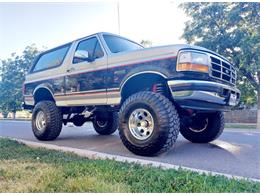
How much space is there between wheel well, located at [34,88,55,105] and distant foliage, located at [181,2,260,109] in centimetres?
843

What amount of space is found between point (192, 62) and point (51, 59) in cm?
365

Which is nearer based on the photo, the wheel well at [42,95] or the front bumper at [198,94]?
the front bumper at [198,94]

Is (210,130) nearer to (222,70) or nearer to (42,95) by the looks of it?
(222,70)

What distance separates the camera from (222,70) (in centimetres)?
391

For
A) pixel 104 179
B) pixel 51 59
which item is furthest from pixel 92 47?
pixel 104 179

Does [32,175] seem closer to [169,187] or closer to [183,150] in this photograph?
[169,187]

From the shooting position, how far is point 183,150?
4.16 meters

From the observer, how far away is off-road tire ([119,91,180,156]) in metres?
3.34

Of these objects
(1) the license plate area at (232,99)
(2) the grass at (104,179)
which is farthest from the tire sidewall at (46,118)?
(1) the license plate area at (232,99)

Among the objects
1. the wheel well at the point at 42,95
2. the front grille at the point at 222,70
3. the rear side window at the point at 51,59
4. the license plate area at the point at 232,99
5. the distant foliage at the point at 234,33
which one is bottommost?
the license plate area at the point at 232,99

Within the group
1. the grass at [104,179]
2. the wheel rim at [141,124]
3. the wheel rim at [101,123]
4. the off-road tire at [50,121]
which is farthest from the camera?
the wheel rim at [101,123]

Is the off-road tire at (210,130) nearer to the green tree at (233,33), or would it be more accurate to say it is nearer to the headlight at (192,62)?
the headlight at (192,62)

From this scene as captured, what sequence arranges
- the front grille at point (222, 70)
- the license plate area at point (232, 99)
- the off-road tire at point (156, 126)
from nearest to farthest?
the off-road tire at point (156, 126)
the front grille at point (222, 70)
the license plate area at point (232, 99)

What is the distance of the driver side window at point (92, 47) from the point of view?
4594mm
